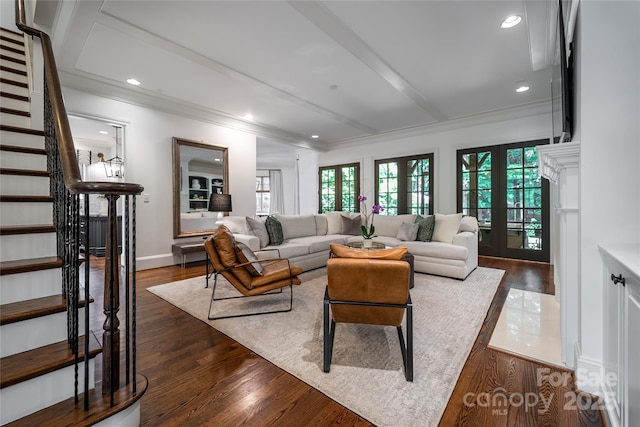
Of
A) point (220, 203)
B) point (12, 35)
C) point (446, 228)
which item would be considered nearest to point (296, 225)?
point (220, 203)

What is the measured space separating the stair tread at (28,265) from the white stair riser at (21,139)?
1.30m

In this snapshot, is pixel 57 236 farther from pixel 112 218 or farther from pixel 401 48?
pixel 401 48

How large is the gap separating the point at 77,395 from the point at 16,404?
19cm

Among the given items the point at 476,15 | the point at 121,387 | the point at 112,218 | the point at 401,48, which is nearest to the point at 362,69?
the point at 401,48

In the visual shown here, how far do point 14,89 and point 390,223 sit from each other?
16.5 ft

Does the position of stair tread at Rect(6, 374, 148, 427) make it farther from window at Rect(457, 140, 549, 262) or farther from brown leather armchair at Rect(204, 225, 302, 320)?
window at Rect(457, 140, 549, 262)

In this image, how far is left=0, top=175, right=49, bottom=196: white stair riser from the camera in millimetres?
1854

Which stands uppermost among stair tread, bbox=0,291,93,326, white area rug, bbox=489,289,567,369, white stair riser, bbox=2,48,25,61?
white stair riser, bbox=2,48,25,61

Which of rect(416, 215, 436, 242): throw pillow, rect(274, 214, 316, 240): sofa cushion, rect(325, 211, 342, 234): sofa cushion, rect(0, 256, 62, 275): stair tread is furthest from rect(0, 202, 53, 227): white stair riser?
rect(416, 215, 436, 242): throw pillow

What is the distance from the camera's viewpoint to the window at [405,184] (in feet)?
20.4

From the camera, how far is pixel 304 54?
10.5ft

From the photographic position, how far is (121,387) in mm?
1240

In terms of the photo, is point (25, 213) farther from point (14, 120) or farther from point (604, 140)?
point (604, 140)

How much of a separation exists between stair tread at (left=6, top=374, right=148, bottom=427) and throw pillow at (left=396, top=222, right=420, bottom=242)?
3.88 meters
